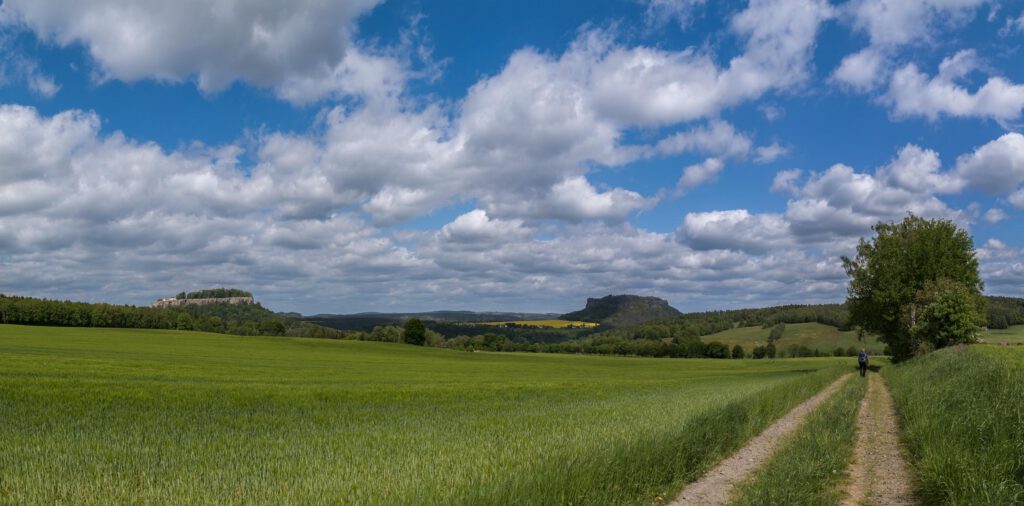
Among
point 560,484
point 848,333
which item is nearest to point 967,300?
point 560,484

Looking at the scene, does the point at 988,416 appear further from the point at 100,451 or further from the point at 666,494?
the point at 100,451

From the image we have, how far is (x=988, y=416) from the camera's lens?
30.1 ft

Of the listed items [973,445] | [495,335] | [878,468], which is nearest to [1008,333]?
[495,335]

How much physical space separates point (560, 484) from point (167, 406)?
13.9 meters

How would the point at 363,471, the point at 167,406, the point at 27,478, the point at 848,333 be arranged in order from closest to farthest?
the point at 27,478, the point at 363,471, the point at 167,406, the point at 848,333

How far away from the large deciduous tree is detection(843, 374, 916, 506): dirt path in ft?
108

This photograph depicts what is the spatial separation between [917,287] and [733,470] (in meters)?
51.3

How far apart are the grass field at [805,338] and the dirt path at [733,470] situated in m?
119

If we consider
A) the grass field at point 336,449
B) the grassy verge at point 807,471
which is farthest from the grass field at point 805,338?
the grassy verge at point 807,471

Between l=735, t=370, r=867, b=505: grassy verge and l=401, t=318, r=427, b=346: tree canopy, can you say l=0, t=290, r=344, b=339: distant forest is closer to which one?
l=401, t=318, r=427, b=346: tree canopy

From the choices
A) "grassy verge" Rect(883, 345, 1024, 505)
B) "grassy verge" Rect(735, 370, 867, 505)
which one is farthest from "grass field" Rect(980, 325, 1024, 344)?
"grassy verge" Rect(735, 370, 867, 505)

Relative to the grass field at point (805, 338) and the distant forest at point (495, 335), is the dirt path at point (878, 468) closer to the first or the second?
the distant forest at point (495, 335)

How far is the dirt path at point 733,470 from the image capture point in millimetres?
8914

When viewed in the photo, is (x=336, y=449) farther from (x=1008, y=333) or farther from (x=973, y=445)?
(x=1008, y=333)
